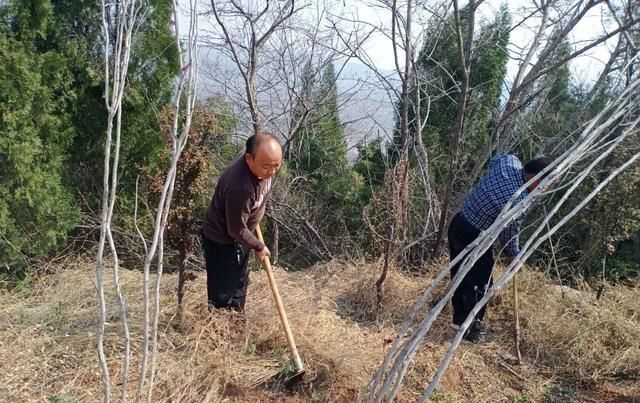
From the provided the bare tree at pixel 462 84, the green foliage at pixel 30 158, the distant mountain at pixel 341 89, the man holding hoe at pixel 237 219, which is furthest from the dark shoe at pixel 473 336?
the green foliage at pixel 30 158

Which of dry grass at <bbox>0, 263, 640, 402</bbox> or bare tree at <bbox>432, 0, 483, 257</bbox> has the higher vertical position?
bare tree at <bbox>432, 0, 483, 257</bbox>

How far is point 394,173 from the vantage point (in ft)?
13.0

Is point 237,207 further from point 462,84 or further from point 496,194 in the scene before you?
point 462,84

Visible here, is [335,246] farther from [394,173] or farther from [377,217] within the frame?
[394,173]

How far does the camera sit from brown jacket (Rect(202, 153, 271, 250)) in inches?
114

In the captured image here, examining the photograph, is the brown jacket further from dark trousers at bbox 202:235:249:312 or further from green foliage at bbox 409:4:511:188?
green foliage at bbox 409:4:511:188

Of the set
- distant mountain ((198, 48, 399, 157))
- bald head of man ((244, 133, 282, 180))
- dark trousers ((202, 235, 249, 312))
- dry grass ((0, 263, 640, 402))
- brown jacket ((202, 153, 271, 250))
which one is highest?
distant mountain ((198, 48, 399, 157))

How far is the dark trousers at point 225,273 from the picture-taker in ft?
10.6

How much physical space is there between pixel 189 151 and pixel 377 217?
1.99m

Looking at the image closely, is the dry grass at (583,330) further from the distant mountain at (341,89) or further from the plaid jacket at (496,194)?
the distant mountain at (341,89)

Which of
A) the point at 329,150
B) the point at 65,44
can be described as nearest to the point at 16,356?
the point at 65,44

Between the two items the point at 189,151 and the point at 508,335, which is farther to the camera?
the point at 508,335

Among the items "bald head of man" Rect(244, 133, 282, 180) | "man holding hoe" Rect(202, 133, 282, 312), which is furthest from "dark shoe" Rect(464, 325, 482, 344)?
"bald head of man" Rect(244, 133, 282, 180)

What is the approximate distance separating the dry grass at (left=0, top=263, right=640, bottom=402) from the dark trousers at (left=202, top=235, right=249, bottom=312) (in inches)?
4.1
